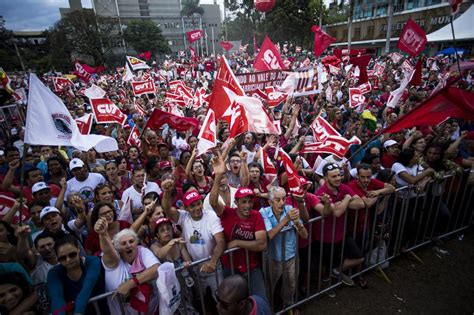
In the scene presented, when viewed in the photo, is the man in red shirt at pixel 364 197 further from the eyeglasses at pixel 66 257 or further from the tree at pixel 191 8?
the tree at pixel 191 8

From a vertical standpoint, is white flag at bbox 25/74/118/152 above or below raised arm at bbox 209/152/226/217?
above

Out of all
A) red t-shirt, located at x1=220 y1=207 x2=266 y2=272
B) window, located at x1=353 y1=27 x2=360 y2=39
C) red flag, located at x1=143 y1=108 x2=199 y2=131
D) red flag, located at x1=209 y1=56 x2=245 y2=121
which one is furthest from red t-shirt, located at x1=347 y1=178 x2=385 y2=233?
window, located at x1=353 y1=27 x2=360 y2=39

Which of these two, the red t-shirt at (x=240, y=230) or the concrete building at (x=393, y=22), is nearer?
the red t-shirt at (x=240, y=230)

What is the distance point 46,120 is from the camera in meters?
3.12

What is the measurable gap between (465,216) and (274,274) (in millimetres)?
4000

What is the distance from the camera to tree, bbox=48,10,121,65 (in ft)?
155

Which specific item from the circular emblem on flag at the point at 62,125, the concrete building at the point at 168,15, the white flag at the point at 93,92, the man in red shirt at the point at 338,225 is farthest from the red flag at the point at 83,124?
the concrete building at the point at 168,15

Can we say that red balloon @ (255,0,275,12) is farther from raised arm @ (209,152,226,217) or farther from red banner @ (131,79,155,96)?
raised arm @ (209,152,226,217)

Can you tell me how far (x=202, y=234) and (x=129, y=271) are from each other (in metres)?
0.85

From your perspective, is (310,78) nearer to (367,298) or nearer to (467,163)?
(467,163)

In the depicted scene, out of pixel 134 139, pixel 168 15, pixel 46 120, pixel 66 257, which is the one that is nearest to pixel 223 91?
pixel 46 120

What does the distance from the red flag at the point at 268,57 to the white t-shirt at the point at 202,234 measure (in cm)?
620

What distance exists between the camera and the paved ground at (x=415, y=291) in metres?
3.59

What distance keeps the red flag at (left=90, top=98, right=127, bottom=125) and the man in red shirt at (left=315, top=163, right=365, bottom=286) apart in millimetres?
5457
